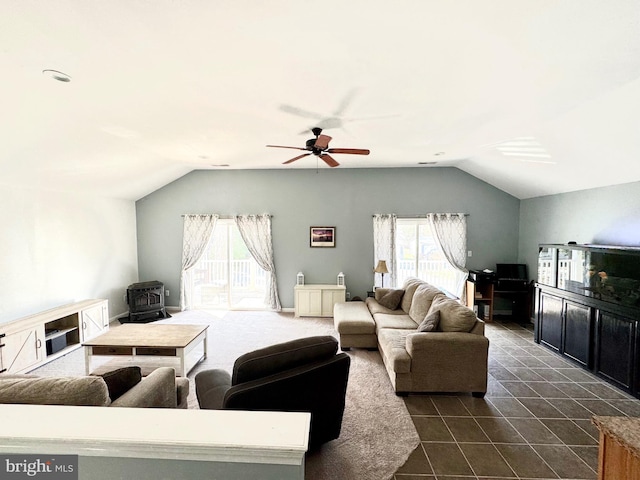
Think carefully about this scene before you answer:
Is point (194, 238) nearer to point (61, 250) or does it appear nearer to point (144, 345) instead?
point (61, 250)

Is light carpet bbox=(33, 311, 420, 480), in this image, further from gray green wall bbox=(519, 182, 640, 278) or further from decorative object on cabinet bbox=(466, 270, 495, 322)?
gray green wall bbox=(519, 182, 640, 278)

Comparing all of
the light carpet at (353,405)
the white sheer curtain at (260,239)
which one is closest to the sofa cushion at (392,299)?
the light carpet at (353,405)

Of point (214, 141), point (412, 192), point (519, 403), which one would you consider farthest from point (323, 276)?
point (519, 403)

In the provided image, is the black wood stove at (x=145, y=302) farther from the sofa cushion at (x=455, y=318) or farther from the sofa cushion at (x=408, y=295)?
the sofa cushion at (x=455, y=318)

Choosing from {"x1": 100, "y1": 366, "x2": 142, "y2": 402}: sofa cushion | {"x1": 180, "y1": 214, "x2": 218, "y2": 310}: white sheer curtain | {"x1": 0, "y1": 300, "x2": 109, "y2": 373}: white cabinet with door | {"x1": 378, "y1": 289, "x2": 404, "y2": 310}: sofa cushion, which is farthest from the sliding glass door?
{"x1": 100, "y1": 366, "x2": 142, "y2": 402}: sofa cushion

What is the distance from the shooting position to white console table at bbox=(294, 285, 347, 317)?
575cm

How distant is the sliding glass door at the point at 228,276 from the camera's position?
6.21m

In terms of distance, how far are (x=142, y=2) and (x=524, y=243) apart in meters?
6.60

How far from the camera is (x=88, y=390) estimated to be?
5.04 feet

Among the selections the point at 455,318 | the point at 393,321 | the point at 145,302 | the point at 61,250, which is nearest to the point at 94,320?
the point at 145,302

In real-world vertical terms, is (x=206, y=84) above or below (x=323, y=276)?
above

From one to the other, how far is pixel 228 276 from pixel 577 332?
5859 millimetres

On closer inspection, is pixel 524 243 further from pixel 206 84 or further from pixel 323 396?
pixel 206 84

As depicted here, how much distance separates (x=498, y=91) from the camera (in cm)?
252
